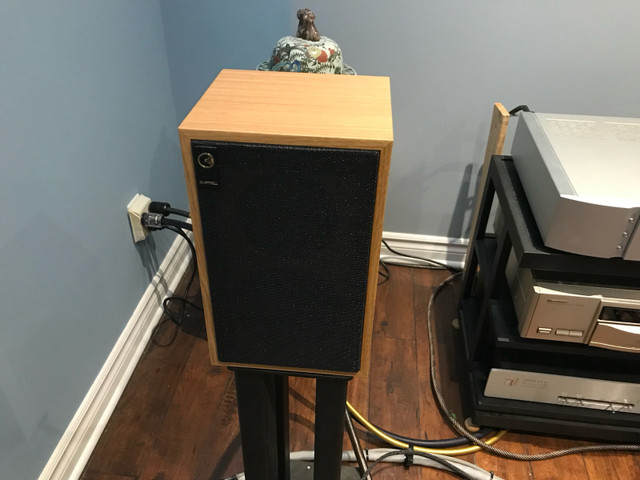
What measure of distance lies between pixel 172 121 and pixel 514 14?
0.86 m

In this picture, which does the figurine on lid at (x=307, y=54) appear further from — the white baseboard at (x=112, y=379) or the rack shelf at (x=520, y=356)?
the white baseboard at (x=112, y=379)

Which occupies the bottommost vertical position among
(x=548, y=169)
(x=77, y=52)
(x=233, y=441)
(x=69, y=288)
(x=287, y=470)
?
(x=233, y=441)

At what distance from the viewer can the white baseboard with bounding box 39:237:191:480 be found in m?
0.96

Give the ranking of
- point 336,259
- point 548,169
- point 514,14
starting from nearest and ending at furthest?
point 336,259, point 548,169, point 514,14

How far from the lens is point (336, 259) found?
1.70ft

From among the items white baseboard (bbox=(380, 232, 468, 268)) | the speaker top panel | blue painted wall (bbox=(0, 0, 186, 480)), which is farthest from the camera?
white baseboard (bbox=(380, 232, 468, 268))

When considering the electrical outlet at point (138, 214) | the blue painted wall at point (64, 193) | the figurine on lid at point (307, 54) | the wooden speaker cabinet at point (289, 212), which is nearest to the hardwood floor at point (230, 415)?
the blue painted wall at point (64, 193)

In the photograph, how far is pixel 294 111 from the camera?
1.68 ft

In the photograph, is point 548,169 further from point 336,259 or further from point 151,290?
point 151,290

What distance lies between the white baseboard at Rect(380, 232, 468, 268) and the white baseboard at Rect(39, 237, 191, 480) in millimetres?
605

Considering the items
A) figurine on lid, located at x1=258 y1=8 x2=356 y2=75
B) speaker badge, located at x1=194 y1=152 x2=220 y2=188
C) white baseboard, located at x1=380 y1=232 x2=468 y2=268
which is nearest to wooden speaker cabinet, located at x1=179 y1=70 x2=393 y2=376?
speaker badge, located at x1=194 y1=152 x2=220 y2=188

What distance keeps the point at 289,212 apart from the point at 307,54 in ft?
1.66

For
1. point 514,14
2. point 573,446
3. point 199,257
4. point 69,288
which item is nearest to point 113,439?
point 69,288

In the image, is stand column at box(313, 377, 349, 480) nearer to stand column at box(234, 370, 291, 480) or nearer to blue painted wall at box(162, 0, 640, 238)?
stand column at box(234, 370, 291, 480)
